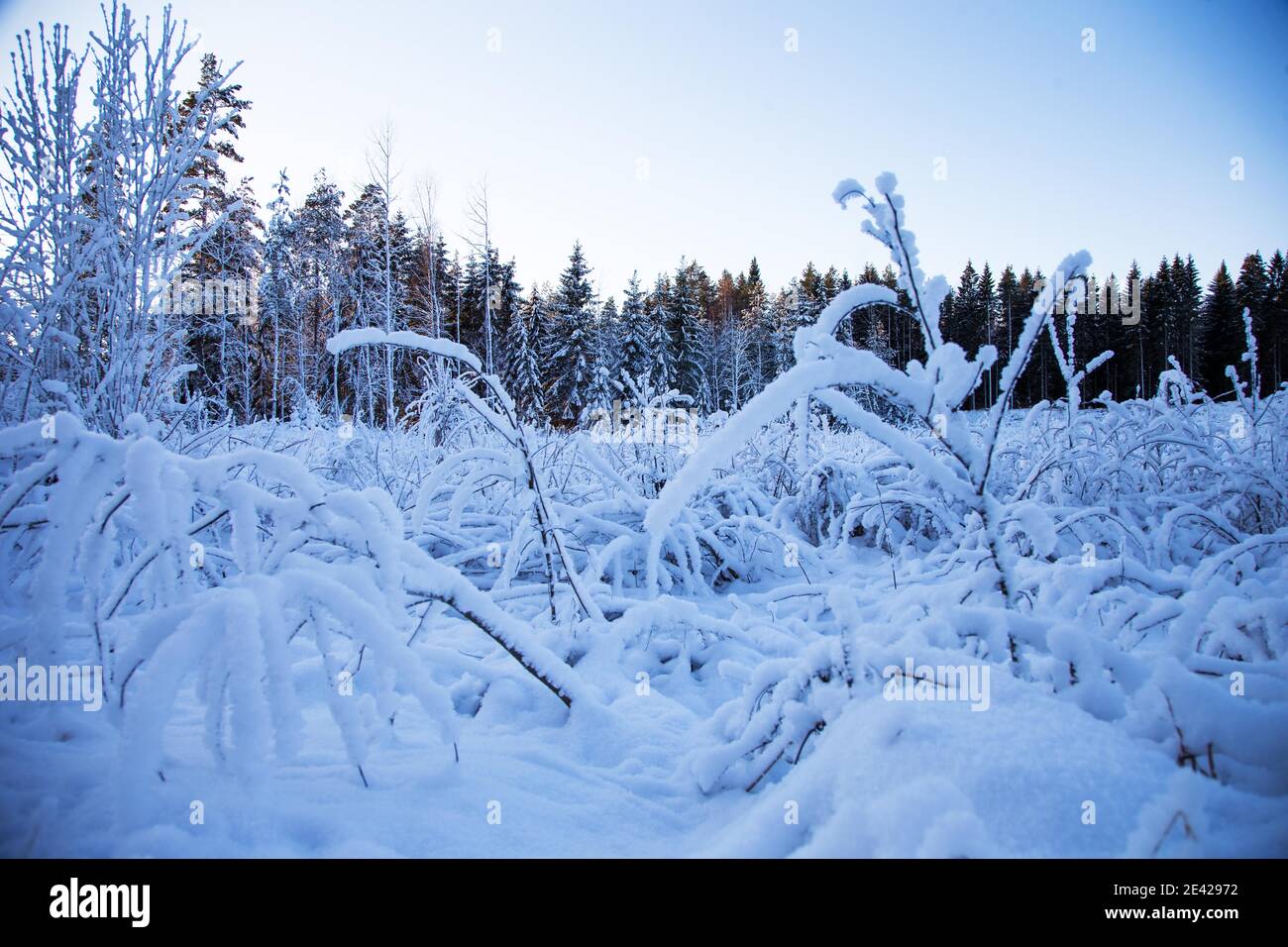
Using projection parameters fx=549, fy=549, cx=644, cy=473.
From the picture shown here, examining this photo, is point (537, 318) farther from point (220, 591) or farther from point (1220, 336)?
point (1220, 336)

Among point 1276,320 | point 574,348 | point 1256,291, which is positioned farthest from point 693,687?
point 1256,291

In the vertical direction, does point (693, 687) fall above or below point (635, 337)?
below

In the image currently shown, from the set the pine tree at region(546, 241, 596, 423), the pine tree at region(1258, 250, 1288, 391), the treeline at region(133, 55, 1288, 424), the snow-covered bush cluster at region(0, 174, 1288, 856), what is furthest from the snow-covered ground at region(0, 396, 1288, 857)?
the pine tree at region(1258, 250, 1288, 391)

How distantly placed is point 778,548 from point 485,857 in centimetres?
312

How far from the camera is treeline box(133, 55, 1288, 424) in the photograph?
59.4 feet

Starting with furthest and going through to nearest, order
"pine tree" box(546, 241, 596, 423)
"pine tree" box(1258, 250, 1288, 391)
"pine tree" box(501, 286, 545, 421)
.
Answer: "pine tree" box(1258, 250, 1288, 391)
"pine tree" box(546, 241, 596, 423)
"pine tree" box(501, 286, 545, 421)

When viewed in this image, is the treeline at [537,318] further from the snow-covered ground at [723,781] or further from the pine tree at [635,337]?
the snow-covered ground at [723,781]

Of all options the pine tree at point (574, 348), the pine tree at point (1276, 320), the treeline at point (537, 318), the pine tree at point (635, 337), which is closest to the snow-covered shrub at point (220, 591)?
the treeline at point (537, 318)

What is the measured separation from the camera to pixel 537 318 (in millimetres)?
27750

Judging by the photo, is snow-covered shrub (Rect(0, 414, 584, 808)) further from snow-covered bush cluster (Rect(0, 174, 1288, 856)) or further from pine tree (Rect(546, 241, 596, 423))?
pine tree (Rect(546, 241, 596, 423))

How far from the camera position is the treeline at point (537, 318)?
59.4 feet
